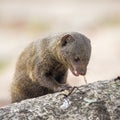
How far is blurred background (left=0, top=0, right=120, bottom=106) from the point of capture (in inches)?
663

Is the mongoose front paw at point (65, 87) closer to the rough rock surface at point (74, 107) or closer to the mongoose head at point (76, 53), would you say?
the mongoose head at point (76, 53)

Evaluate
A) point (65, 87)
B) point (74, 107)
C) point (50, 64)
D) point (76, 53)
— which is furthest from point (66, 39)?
point (74, 107)

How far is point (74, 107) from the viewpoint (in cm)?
654

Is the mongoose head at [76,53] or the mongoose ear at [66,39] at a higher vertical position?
the mongoose ear at [66,39]

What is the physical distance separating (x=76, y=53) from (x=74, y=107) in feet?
2.80

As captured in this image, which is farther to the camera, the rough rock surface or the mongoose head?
the mongoose head

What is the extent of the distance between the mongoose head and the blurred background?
676 centimetres

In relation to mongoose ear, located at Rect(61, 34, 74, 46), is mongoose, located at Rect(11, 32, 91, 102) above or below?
below

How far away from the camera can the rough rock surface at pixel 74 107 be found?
254 inches

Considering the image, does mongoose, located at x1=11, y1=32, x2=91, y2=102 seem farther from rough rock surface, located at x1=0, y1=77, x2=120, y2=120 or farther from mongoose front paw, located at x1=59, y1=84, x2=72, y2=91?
rough rock surface, located at x1=0, y1=77, x2=120, y2=120

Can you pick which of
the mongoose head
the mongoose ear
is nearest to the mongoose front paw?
the mongoose head

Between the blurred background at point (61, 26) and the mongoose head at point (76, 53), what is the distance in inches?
266

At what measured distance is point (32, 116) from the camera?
6430mm

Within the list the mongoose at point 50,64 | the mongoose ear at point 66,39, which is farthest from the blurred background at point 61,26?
the mongoose ear at point 66,39
